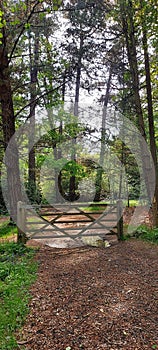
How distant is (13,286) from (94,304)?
1276mm

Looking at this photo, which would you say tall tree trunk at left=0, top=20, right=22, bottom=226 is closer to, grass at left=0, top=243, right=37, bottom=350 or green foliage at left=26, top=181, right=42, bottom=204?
grass at left=0, top=243, right=37, bottom=350

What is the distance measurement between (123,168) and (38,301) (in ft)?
33.9

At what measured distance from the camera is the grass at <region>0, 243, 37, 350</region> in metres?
2.83

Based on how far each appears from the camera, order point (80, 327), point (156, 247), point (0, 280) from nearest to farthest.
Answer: point (80, 327) < point (0, 280) < point (156, 247)

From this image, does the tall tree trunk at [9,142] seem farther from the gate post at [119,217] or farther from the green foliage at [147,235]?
the green foliage at [147,235]

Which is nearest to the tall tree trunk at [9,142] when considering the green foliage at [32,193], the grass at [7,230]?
the grass at [7,230]

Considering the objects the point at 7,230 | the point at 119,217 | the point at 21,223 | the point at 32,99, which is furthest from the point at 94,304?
the point at 32,99

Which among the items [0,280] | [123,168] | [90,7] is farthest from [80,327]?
[123,168]

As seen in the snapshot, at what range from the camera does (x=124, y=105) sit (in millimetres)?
9484

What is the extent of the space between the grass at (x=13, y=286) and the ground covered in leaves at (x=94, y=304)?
0.37 feet

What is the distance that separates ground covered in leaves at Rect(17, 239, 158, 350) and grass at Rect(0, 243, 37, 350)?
114mm

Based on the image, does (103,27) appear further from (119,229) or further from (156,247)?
(156,247)

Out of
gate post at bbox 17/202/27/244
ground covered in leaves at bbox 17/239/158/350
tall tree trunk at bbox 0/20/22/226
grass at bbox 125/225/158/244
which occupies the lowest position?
ground covered in leaves at bbox 17/239/158/350

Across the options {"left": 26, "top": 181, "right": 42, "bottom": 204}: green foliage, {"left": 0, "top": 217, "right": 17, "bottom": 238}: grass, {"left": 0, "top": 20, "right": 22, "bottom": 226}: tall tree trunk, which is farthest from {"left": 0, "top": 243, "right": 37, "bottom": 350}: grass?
{"left": 26, "top": 181, "right": 42, "bottom": 204}: green foliage
